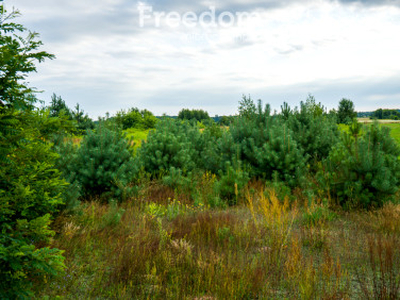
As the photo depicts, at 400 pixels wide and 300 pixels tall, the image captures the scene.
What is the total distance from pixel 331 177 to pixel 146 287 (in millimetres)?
5266

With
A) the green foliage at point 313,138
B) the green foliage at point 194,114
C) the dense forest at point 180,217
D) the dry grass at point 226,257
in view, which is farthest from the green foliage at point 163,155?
the green foliage at point 194,114

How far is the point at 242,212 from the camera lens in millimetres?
7387

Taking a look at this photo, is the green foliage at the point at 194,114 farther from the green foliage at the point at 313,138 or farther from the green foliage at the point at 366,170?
the green foliage at the point at 366,170

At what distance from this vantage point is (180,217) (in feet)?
21.7

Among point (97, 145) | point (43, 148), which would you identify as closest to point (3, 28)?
point (43, 148)

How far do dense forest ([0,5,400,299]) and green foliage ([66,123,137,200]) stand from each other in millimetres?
33

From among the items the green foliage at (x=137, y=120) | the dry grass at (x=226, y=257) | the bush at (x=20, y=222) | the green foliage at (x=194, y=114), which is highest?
the green foliage at (x=194, y=114)

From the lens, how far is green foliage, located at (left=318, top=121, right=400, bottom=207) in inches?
274

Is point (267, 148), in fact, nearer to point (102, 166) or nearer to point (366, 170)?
point (366, 170)

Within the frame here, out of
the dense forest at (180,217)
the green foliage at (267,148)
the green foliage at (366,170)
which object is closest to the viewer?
the dense forest at (180,217)

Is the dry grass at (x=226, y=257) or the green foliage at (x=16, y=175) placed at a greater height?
the green foliage at (x=16, y=175)

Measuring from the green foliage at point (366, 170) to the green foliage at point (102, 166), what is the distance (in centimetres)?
466

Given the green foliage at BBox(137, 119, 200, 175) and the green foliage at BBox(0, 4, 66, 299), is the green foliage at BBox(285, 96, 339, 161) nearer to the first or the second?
the green foliage at BBox(137, 119, 200, 175)

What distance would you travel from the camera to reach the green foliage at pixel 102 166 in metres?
7.81
